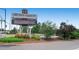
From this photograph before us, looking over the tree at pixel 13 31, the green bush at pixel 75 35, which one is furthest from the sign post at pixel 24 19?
the green bush at pixel 75 35

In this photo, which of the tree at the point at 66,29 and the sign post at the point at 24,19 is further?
the tree at the point at 66,29

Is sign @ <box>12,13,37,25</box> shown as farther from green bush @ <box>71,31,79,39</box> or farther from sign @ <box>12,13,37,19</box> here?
green bush @ <box>71,31,79,39</box>

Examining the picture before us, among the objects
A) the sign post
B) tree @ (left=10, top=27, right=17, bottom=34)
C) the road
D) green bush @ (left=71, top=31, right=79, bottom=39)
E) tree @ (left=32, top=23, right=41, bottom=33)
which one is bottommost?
the road

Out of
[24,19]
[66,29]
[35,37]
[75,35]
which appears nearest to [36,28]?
[35,37]

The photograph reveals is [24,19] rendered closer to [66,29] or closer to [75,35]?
[66,29]

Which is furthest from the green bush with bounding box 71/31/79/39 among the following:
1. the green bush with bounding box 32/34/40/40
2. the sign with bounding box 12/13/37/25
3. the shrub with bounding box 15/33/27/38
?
the shrub with bounding box 15/33/27/38

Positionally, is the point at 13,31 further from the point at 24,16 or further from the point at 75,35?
the point at 75,35

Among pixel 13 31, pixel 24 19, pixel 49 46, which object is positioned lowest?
pixel 49 46

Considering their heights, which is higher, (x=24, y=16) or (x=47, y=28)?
(x=24, y=16)

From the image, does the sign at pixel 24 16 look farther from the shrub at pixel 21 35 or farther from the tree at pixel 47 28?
the shrub at pixel 21 35

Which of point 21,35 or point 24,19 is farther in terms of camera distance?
point 21,35
